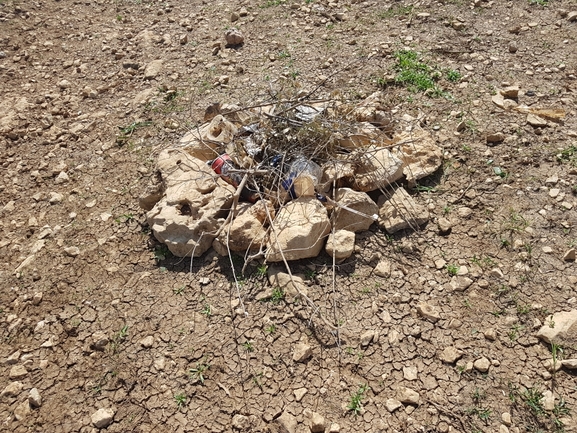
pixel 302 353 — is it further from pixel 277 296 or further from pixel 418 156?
pixel 418 156

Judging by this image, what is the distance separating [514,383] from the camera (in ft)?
7.13

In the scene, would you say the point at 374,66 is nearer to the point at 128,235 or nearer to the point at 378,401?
the point at 128,235

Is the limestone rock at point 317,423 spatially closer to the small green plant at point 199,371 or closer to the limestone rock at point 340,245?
the small green plant at point 199,371

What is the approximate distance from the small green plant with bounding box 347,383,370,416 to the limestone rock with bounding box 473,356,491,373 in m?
0.52

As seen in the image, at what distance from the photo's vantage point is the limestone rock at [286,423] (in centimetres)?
212

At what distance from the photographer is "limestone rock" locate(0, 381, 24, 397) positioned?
2.38m

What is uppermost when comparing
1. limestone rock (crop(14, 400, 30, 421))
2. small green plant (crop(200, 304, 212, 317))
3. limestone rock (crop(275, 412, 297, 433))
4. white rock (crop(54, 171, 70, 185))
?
white rock (crop(54, 171, 70, 185))

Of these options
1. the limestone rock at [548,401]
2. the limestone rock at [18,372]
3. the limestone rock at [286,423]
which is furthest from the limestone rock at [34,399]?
the limestone rock at [548,401]

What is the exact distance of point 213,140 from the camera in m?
3.16

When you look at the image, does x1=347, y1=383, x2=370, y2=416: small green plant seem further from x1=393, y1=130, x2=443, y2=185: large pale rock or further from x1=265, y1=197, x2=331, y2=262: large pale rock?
x1=393, y1=130, x2=443, y2=185: large pale rock

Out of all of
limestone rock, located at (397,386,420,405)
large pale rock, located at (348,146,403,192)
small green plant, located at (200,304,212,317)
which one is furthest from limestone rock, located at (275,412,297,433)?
A: large pale rock, located at (348,146,403,192)

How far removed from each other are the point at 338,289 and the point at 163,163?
141 centimetres

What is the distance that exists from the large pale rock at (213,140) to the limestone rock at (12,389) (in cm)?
164

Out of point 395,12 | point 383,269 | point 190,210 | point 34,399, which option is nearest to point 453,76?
point 395,12
